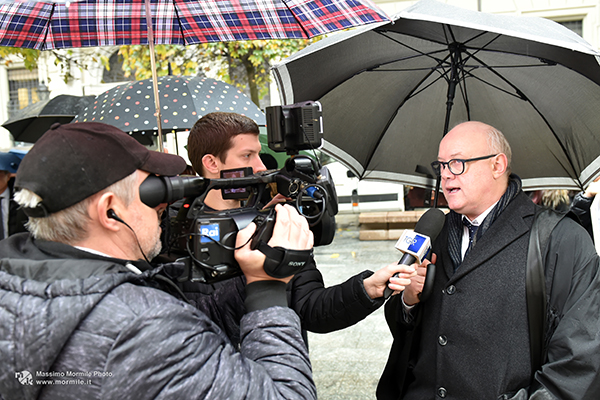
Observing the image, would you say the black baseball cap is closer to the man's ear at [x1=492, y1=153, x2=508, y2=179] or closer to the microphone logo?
the microphone logo

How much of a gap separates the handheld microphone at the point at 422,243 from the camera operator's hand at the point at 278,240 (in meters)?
0.58

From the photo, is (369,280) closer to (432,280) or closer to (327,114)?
(432,280)

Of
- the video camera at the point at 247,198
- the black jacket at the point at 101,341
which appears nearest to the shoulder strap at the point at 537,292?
the video camera at the point at 247,198

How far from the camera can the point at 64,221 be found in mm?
1257

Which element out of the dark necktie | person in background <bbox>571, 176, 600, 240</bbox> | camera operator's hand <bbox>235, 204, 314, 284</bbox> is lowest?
person in background <bbox>571, 176, 600, 240</bbox>

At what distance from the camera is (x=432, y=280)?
2.11m

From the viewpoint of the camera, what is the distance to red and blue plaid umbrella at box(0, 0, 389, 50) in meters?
2.57

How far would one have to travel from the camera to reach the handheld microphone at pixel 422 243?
194cm

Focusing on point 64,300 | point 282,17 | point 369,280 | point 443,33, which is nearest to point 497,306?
point 369,280

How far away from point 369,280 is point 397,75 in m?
1.55

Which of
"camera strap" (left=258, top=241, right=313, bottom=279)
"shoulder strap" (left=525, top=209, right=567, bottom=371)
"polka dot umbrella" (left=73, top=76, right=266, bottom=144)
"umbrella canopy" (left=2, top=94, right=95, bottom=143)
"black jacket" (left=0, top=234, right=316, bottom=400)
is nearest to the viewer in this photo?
"black jacket" (left=0, top=234, right=316, bottom=400)

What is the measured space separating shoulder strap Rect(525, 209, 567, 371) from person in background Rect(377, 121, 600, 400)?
0.02 metres

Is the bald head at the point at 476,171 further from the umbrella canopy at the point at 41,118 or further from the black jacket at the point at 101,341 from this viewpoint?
the umbrella canopy at the point at 41,118

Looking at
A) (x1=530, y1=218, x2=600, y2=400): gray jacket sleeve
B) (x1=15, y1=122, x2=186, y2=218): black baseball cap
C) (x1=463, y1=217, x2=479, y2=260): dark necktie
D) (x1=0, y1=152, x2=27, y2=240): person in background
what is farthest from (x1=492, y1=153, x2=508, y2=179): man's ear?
(x1=0, y1=152, x2=27, y2=240): person in background
